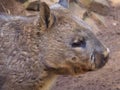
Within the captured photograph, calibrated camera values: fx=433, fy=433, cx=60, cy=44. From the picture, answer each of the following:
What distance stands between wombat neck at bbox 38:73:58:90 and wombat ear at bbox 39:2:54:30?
16.3 inches

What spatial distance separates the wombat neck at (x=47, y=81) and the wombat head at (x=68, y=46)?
0.08 metres

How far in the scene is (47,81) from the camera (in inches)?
148

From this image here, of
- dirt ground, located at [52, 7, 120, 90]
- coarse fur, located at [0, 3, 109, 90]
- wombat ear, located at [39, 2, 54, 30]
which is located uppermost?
wombat ear, located at [39, 2, 54, 30]

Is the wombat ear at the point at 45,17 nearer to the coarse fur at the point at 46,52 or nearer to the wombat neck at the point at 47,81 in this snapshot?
the coarse fur at the point at 46,52

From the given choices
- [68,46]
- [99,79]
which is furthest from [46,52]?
[99,79]

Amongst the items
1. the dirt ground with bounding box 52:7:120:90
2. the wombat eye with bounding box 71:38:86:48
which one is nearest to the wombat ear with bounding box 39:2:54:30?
the wombat eye with bounding box 71:38:86:48

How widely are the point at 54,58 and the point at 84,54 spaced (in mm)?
254

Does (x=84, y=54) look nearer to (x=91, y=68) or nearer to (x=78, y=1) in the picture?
(x=91, y=68)

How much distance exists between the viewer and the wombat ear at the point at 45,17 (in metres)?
3.55

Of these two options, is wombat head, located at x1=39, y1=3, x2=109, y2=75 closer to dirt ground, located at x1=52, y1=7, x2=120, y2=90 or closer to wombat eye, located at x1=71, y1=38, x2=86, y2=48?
wombat eye, located at x1=71, y1=38, x2=86, y2=48

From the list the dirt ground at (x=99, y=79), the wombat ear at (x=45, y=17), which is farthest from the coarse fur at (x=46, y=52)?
the dirt ground at (x=99, y=79)

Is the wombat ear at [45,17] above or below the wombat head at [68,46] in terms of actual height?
above

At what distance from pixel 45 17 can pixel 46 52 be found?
0.97 ft

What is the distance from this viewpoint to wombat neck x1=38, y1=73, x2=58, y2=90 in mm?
3713
